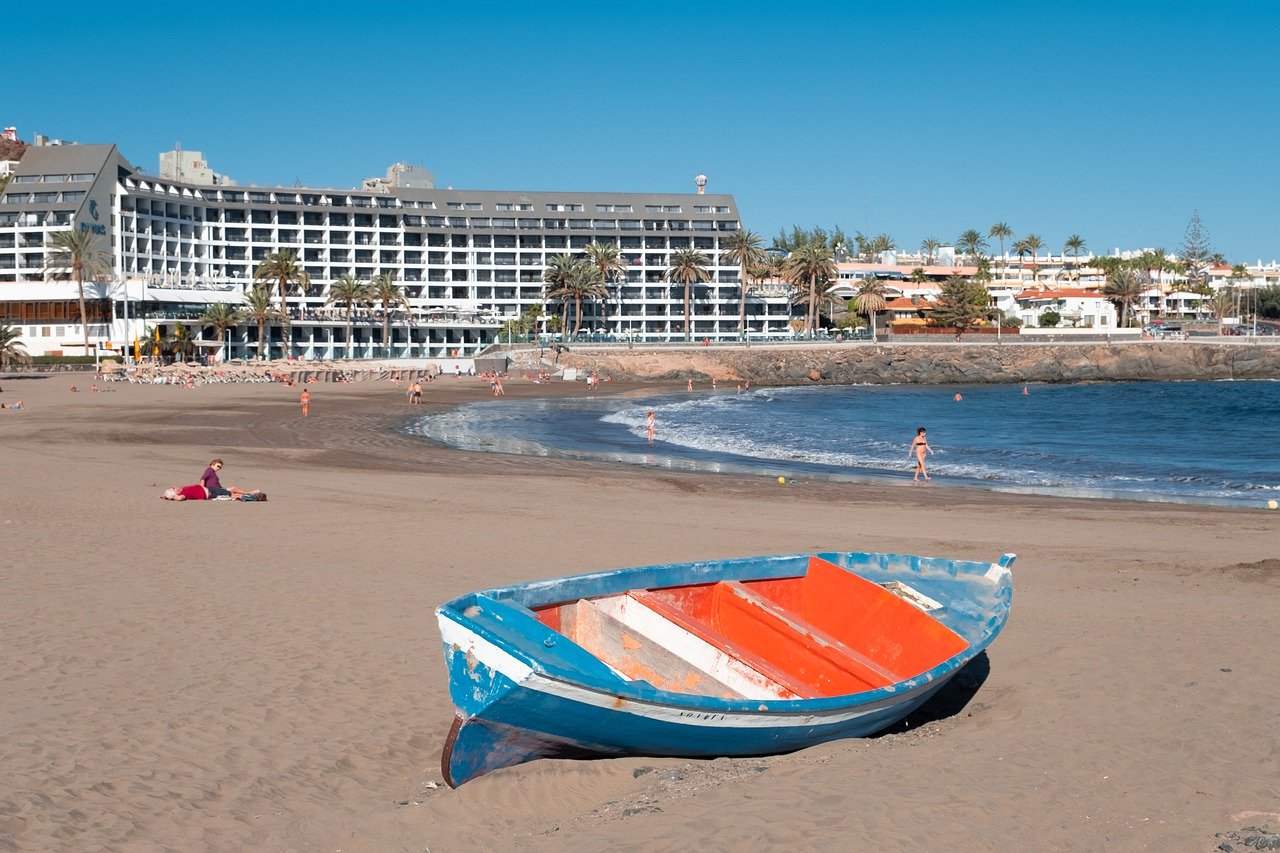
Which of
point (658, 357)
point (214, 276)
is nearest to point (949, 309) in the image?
point (658, 357)

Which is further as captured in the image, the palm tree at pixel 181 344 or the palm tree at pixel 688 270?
the palm tree at pixel 688 270

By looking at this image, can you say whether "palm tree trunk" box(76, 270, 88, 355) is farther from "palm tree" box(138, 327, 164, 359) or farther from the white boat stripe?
the white boat stripe

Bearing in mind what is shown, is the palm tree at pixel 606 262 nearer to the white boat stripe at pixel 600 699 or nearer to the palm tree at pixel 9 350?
the palm tree at pixel 9 350

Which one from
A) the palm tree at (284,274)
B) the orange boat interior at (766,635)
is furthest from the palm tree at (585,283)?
the orange boat interior at (766,635)

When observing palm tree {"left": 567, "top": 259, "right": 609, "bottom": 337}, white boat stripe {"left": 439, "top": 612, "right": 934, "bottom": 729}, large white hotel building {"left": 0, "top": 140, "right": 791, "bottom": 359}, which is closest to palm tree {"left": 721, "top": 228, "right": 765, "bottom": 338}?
large white hotel building {"left": 0, "top": 140, "right": 791, "bottom": 359}

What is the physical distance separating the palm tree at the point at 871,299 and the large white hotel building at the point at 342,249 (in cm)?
837

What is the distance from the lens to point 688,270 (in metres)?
115

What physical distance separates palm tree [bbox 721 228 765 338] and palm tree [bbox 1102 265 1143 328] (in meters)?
45.8

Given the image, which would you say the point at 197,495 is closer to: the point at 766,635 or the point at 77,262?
the point at 766,635

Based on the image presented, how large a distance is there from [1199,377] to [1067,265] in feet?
347

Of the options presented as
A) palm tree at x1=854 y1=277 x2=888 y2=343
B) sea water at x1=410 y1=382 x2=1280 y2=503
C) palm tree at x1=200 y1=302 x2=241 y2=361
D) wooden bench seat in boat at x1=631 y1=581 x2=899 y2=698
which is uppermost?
palm tree at x1=854 y1=277 x2=888 y2=343

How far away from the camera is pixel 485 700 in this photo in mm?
6195

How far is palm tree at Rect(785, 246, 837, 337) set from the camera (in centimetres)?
11750

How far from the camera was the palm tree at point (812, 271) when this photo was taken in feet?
385
